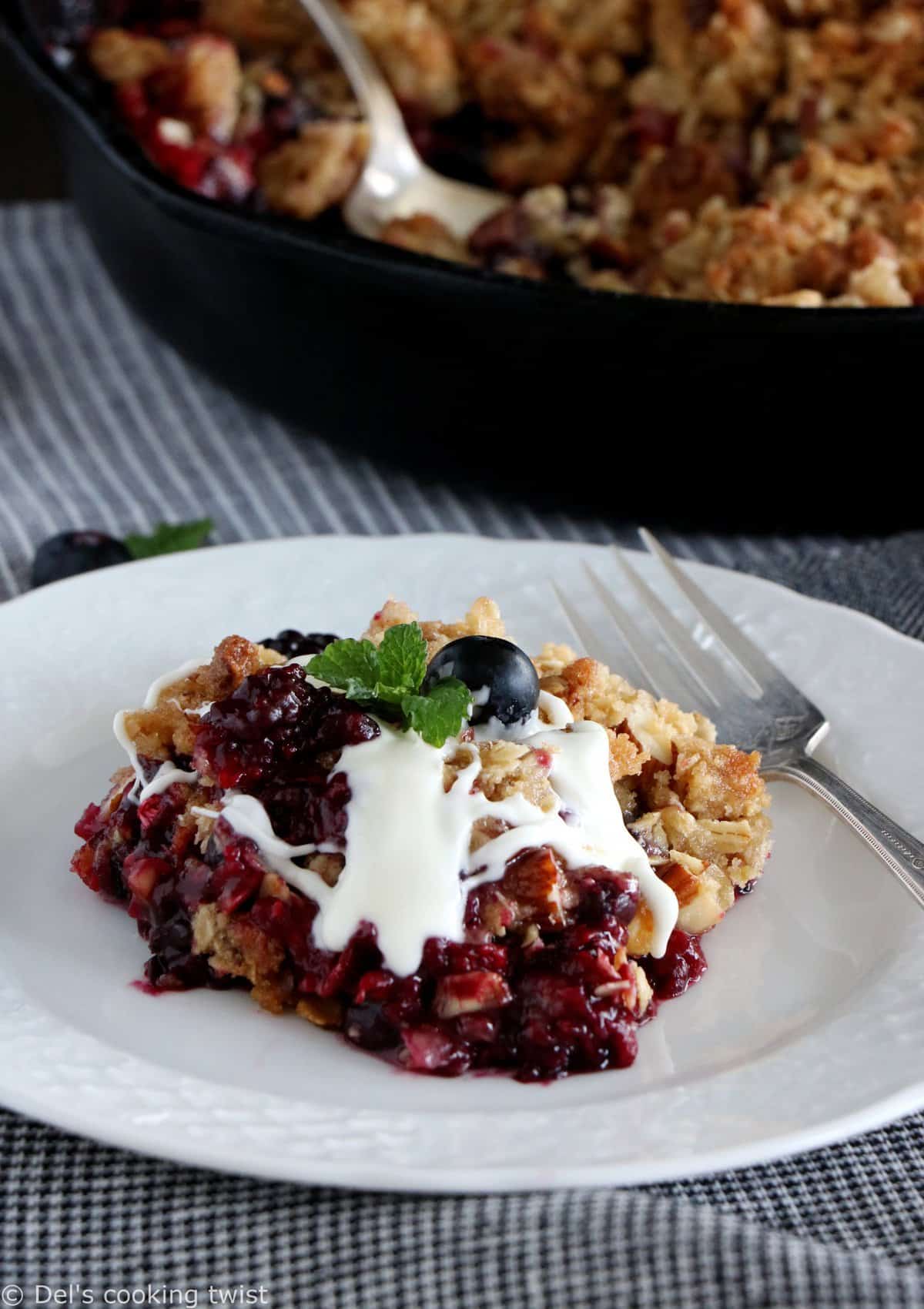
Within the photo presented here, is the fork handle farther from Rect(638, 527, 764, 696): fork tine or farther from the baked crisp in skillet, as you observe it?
the baked crisp in skillet

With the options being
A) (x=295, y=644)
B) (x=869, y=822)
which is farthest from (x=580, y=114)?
(x=869, y=822)

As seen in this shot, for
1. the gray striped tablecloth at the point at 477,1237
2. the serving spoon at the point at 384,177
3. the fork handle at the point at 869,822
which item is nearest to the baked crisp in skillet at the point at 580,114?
the serving spoon at the point at 384,177

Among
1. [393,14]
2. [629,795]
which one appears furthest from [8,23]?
[629,795]

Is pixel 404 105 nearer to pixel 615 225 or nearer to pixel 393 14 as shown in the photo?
pixel 393 14

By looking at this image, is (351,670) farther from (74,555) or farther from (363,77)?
(363,77)

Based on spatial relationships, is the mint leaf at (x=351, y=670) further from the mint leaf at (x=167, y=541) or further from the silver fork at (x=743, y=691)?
the mint leaf at (x=167, y=541)

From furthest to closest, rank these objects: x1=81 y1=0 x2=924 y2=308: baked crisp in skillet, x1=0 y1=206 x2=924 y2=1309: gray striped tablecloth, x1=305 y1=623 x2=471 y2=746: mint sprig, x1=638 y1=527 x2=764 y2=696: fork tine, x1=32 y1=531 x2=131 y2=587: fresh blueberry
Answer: x1=81 y1=0 x2=924 y2=308: baked crisp in skillet < x1=32 y1=531 x2=131 y2=587: fresh blueberry < x1=638 y1=527 x2=764 y2=696: fork tine < x1=305 y1=623 x2=471 y2=746: mint sprig < x1=0 y1=206 x2=924 y2=1309: gray striped tablecloth

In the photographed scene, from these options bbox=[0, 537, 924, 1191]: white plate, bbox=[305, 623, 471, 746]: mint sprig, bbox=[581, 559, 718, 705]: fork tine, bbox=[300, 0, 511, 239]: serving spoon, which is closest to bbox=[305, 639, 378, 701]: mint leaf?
bbox=[305, 623, 471, 746]: mint sprig
